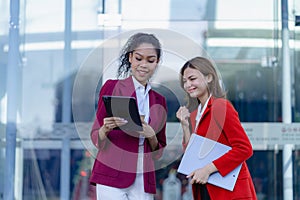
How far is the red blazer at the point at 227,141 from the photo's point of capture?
2740 mm

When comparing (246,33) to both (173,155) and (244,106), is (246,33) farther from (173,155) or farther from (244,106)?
(173,155)

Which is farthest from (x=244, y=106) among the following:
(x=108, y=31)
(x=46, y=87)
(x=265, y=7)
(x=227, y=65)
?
(x=46, y=87)

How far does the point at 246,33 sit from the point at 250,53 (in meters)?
0.13

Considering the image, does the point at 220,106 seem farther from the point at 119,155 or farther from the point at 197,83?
the point at 119,155

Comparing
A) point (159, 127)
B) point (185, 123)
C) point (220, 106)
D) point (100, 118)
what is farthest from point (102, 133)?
point (220, 106)

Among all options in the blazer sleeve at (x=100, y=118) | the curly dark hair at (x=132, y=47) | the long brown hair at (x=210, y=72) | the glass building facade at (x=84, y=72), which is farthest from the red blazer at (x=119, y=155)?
the glass building facade at (x=84, y=72)

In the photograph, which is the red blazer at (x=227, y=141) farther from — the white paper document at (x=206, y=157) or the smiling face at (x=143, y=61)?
the smiling face at (x=143, y=61)

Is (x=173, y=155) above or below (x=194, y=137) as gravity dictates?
below

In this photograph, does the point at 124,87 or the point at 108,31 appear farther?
the point at 108,31

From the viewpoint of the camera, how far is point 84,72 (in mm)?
3883

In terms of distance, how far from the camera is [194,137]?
2.80 m

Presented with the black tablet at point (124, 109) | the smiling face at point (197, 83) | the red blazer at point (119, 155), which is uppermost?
the smiling face at point (197, 83)

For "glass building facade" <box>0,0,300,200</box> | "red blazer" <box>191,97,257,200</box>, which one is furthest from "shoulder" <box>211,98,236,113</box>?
"glass building facade" <box>0,0,300,200</box>

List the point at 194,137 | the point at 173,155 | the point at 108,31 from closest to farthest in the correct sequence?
the point at 194,137
the point at 173,155
the point at 108,31
